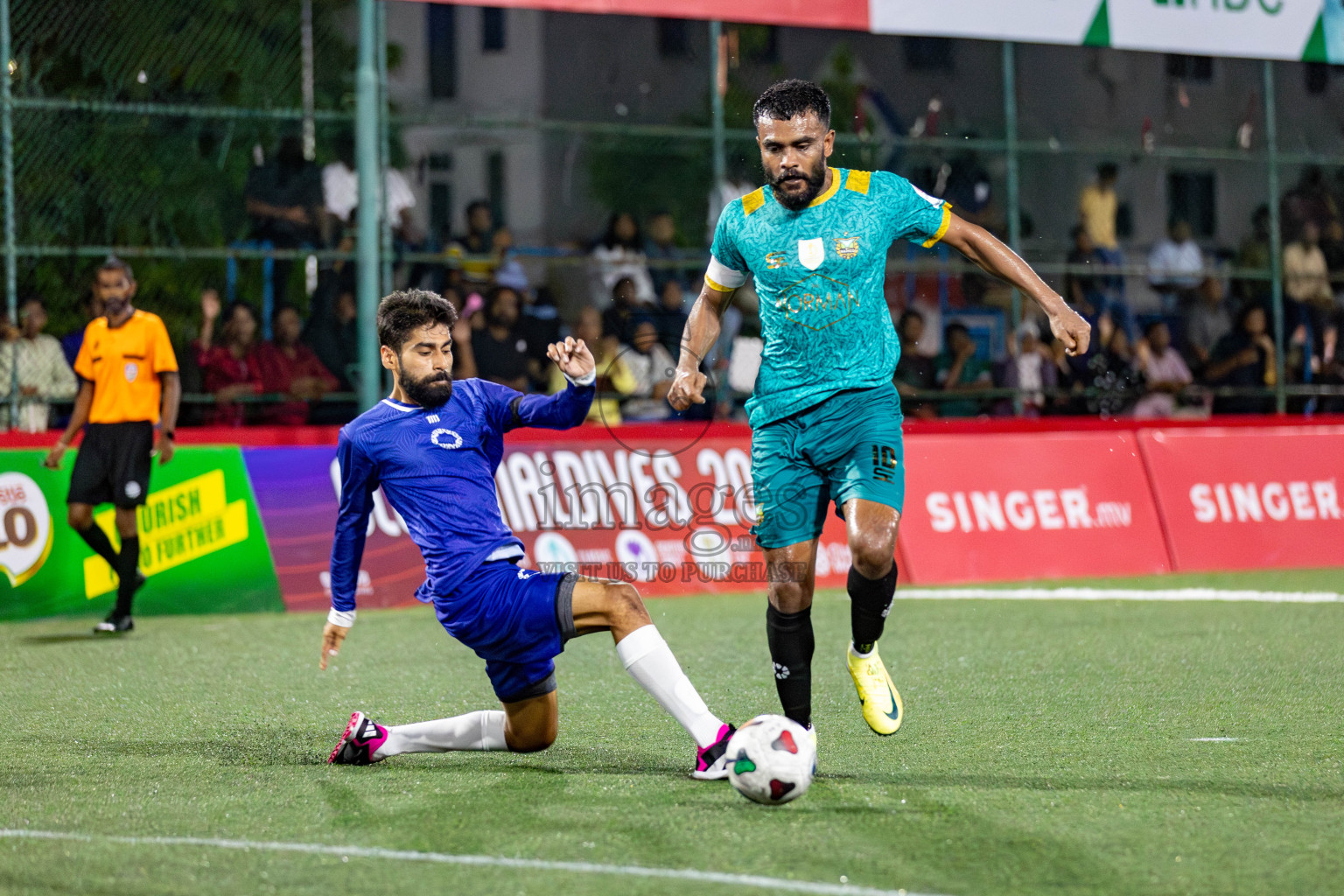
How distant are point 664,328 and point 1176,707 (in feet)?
24.3

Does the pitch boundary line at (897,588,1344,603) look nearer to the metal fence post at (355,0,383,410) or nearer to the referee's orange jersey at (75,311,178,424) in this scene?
the metal fence post at (355,0,383,410)

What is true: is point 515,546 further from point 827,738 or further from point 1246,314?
point 1246,314

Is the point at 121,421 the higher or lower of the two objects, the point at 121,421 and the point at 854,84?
the lower

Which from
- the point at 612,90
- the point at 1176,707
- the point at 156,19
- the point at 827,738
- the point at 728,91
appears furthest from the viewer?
the point at 612,90

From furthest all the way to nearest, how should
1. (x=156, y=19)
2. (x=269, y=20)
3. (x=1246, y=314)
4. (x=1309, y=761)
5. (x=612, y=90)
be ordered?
(x=612, y=90), (x=1246, y=314), (x=269, y=20), (x=156, y=19), (x=1309, y=761)

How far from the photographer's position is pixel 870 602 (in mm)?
5301

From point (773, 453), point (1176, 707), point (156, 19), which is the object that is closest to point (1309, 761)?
point (1176, 707)

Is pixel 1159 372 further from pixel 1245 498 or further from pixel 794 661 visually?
pixel 794 661

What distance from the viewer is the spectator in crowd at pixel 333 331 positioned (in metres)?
12.7

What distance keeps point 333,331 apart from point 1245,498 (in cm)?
724

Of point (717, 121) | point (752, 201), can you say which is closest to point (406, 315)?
point (752, 201)

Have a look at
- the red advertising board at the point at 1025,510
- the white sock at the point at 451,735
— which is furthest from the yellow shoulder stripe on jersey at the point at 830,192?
the red advertising board at the point at 1025,510

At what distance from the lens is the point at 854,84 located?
27500 millimetres

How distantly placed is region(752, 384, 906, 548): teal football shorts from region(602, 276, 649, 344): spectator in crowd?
7.91 meters
